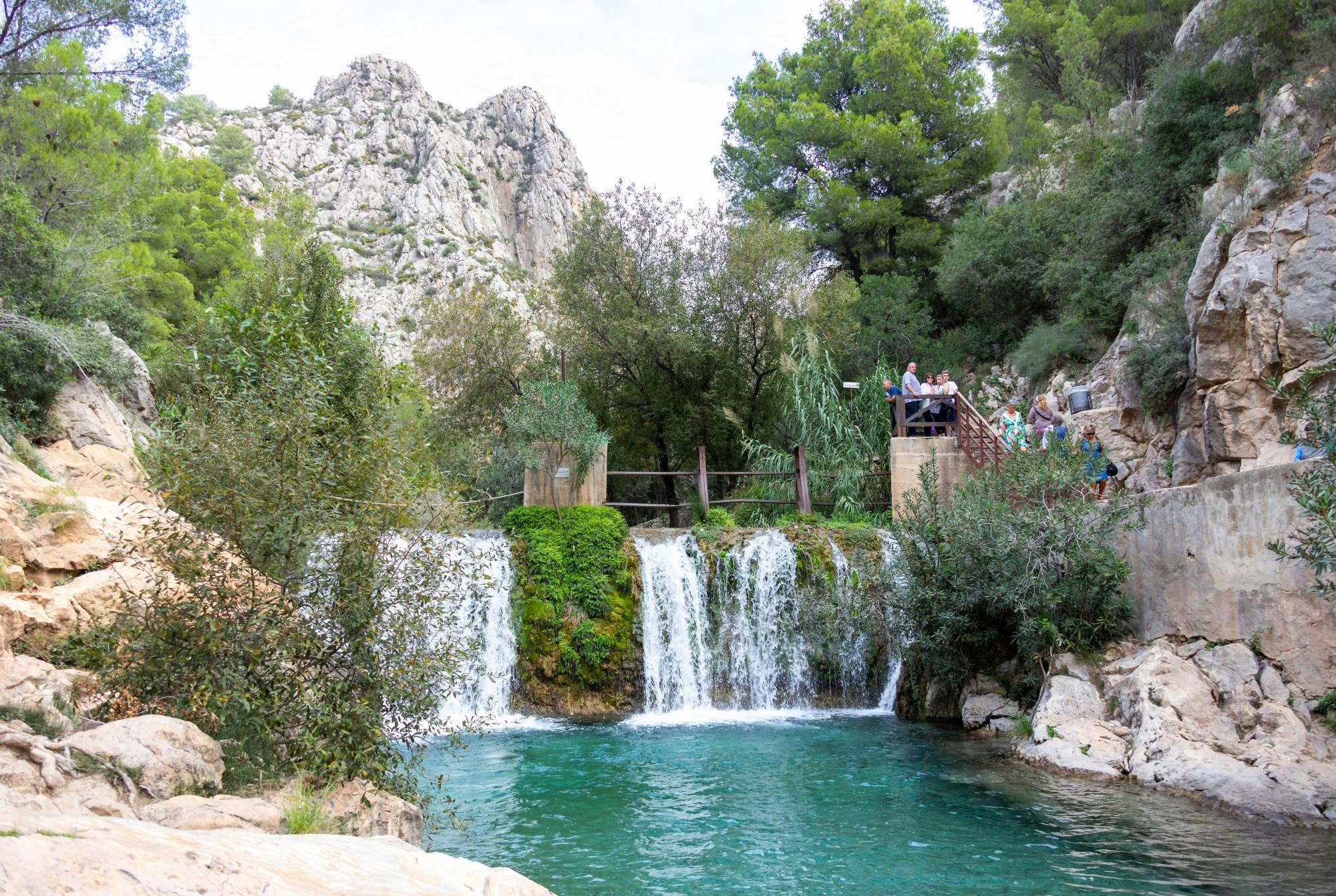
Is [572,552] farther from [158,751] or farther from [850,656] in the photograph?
[158,751]

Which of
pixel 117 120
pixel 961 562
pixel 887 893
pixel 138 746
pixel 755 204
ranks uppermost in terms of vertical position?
pixel 117 120

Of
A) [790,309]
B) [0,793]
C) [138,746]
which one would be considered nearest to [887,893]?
[138,746]

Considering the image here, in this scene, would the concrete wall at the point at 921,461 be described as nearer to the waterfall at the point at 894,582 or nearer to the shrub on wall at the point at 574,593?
the waterfall at the point at 894,582

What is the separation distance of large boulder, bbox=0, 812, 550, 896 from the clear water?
3.20m

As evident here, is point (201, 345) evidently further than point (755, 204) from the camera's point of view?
No

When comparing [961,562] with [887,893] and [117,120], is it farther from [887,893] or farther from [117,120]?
[117,120]

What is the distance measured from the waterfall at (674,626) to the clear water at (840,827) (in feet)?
9.63

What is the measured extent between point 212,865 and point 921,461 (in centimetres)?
1594

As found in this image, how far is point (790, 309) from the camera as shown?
2089cm

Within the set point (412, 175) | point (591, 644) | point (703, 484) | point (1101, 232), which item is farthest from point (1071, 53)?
point (412, 175)

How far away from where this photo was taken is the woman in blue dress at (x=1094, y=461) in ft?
43.0

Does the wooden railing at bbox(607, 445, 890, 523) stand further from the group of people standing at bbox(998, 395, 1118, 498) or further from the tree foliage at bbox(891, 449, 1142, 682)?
the tree foliage at bbox(891, 449, 1142, 682)

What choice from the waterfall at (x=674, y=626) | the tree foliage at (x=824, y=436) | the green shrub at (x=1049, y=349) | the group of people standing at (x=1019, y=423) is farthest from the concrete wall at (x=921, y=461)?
the green shrub at (x=1049, y=349)

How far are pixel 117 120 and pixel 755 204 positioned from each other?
15.8 meters
